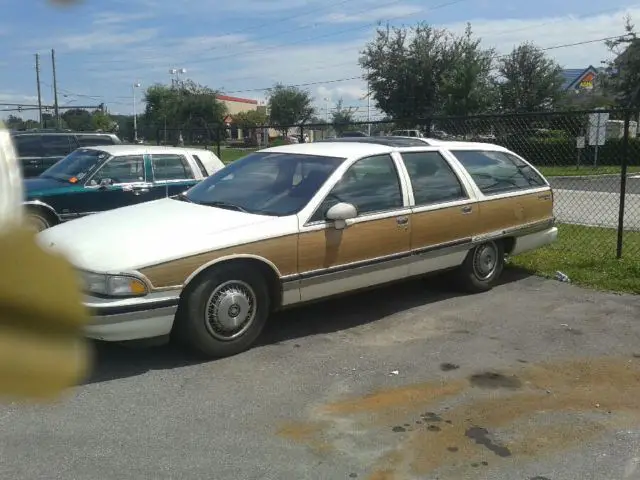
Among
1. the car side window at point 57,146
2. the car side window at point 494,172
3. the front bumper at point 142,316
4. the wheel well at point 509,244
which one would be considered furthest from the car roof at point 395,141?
the car side window at point 57,146

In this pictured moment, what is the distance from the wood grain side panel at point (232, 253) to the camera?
14.2 feet

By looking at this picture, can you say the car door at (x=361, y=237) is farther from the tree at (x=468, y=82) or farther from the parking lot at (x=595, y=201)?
the tree at (x=468, y=82)

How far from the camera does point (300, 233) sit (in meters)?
5.00

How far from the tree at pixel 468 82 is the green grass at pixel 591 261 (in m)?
24.5

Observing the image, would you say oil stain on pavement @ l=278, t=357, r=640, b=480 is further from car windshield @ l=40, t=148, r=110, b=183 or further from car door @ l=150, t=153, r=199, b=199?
car windshield @ l=40, t=148, r=110, b=183

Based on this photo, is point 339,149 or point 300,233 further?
point 339,149

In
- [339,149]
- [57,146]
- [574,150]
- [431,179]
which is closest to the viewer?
[339,149]

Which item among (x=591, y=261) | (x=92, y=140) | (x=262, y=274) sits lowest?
(x=591, y=261)

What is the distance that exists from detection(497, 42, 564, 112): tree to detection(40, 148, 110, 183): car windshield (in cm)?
2984

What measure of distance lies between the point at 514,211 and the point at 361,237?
7.18 ft

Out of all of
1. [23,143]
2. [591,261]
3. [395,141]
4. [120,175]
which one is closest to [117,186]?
[120,175]

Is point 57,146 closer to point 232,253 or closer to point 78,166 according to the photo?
point 78,166

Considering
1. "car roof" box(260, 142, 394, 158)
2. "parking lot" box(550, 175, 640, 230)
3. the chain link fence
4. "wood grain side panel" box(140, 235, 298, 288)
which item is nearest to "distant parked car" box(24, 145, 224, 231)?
the chain link fence

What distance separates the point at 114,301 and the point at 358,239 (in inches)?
82.0
